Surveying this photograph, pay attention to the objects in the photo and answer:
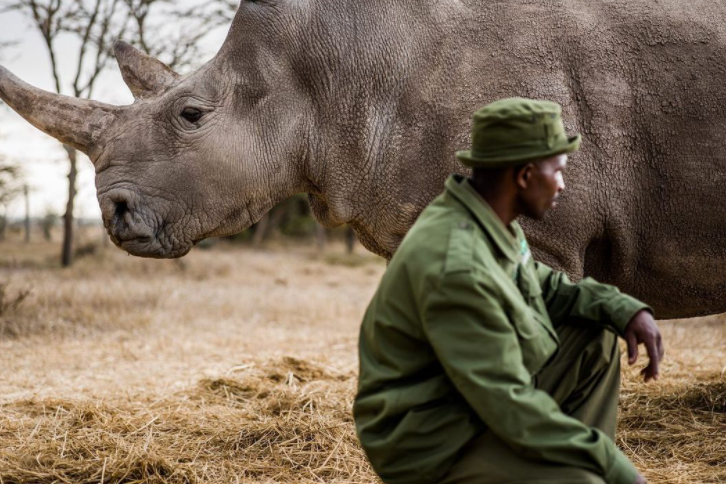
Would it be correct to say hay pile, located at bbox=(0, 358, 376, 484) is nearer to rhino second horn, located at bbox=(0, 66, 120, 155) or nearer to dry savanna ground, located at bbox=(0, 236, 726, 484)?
dry savanna ground, located at bbox=(0, 236, 726, 484)

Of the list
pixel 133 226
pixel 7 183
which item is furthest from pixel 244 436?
pixel 7 183

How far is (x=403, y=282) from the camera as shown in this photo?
2.30m

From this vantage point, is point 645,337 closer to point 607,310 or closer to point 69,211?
point 607,310

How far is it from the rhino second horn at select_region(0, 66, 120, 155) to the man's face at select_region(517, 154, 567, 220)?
8.44 feet

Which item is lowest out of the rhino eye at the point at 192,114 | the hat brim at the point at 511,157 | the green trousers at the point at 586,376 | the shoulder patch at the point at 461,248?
the green trousers at the point at 586,376

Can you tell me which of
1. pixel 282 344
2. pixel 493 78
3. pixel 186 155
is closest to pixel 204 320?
pixel 282 344

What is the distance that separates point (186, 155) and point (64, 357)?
3681 mm

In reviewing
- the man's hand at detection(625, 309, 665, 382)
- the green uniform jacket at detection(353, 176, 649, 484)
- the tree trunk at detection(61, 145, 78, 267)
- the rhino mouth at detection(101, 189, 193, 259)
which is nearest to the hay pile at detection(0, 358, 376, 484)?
the rhino mouth at detection(101, 189, 193, 259)

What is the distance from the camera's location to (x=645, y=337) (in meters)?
2.54

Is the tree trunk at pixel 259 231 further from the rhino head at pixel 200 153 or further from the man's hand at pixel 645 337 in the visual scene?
the man's hand at pixel 645 337

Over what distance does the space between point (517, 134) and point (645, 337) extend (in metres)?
0.78

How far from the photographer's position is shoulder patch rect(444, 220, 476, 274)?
215 cm

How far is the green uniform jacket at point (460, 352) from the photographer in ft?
7.00

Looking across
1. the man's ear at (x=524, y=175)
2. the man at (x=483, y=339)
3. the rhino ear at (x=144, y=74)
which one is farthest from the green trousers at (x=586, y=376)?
the rhino ear at (x=144, y=74)
